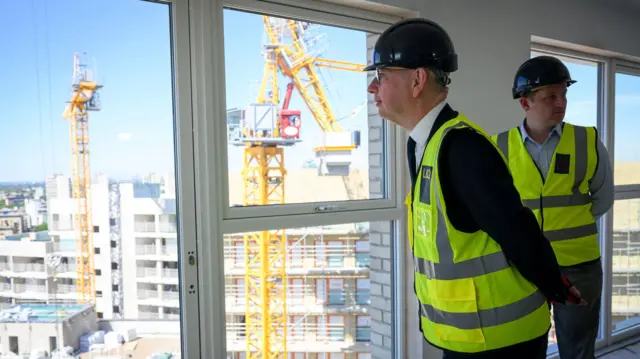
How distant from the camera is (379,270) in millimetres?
2598

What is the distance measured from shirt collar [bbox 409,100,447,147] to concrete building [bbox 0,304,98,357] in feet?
4.50

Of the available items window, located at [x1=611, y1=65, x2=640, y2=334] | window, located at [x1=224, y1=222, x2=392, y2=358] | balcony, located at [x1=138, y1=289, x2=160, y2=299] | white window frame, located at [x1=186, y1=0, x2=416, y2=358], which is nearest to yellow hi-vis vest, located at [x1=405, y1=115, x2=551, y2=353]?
white window frame, located at [x1=186, y1=0, x2=416, y2=358]

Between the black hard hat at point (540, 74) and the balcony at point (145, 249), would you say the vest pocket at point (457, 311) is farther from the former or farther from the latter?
the black hard hat at point (540, 74)

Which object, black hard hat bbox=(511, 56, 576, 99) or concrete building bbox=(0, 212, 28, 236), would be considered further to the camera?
black hard hat bbox=(511, 56, 576, 99)

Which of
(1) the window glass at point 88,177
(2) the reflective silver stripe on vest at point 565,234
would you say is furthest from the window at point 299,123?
(2) the reflective silver stripe on vest at point 565,234

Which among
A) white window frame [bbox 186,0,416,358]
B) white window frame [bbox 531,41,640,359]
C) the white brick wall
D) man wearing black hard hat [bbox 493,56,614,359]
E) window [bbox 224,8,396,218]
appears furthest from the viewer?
white window frame [bbox 531,41,640,359]

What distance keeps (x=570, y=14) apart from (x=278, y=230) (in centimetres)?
256

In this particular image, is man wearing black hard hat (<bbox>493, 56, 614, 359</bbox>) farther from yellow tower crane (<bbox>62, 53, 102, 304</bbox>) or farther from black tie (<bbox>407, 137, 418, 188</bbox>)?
yellow tower crane (<bbox>62, 53, 102, 304</bbox>)

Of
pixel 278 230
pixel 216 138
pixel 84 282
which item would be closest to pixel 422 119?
pixel 216 138

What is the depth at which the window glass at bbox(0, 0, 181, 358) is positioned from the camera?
160cm

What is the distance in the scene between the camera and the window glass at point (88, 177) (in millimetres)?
1604

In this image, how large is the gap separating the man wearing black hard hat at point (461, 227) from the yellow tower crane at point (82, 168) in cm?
110

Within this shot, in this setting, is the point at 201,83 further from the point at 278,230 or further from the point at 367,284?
the point at 367,284

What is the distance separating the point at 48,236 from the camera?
1.66 metres
